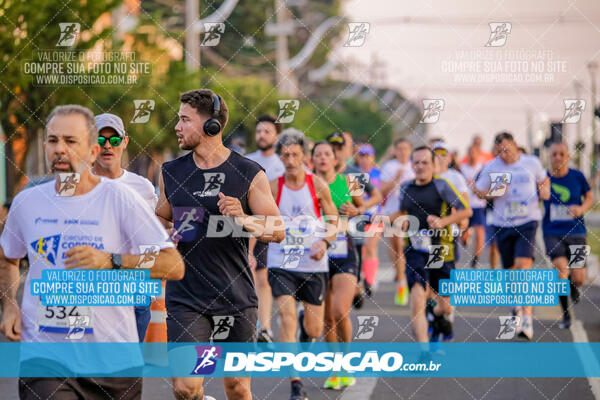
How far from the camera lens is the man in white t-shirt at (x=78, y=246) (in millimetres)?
4660

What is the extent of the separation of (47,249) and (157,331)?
181 inches

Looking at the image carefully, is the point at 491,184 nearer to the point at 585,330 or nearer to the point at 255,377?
the point at 585,330

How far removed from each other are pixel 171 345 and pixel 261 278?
526 centimetres

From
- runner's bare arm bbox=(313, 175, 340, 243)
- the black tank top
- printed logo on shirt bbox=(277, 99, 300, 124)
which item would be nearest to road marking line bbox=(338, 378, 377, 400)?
runner's bare arm bbox=(313, 175, 340, 243)

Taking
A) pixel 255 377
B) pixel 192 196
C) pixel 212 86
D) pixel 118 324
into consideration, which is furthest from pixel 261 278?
pixel 212 86

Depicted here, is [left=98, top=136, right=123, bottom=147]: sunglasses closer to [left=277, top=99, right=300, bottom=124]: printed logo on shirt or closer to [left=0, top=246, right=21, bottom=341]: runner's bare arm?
[left=0, top=246, right=21, bottom=341]: runner's bare arm

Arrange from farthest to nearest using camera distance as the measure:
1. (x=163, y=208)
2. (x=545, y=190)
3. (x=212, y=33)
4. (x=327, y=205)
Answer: (x=545, y=190) → (x=212, y=33) → (x=327, y=205) → (x=163, y=208)

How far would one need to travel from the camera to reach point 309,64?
247 feet

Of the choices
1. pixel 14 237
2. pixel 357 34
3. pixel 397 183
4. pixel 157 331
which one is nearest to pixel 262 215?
pixel 14 237

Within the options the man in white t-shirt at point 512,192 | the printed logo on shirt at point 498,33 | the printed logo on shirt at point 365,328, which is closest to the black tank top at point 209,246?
the printed logo on shirt at point 365,328

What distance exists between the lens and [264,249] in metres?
11.5

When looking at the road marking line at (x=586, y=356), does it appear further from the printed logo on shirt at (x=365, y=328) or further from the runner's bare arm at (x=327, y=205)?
the runner's bare arm at (x=327, y=205)

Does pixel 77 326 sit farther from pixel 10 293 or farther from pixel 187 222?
pixel 187 222

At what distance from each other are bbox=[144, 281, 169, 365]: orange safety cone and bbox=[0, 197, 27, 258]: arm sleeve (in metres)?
3.20
